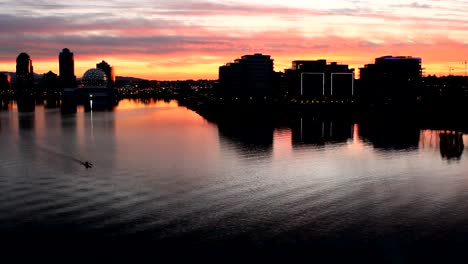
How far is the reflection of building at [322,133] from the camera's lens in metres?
122

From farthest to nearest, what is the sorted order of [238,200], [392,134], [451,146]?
1. [392,134]
2. [451,146]
3. [238,200]

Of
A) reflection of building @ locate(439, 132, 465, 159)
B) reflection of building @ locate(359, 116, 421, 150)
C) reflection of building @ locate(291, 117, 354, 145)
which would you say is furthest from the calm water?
reflection of building @ locate(291, 117, 354, 145)

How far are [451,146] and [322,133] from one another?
4085 cm

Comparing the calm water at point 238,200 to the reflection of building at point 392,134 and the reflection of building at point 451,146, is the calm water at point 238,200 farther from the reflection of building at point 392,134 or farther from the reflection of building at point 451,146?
the reflection of building at point 392,134

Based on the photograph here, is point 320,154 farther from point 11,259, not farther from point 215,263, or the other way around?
point 11,259

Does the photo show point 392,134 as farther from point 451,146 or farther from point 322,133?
point 451,146

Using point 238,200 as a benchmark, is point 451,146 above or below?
above

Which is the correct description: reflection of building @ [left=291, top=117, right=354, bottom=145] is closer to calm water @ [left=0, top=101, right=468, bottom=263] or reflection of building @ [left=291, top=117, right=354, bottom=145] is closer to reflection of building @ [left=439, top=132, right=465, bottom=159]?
calm water @ [left=0, top=101, right=468, bottom=263]

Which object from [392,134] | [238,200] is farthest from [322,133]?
[238,200]

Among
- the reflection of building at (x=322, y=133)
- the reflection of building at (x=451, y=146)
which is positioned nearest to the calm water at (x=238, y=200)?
the reflection of building at (x=451, y=146)

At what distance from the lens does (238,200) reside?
192 feet

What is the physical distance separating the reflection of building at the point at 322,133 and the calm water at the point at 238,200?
9.64 metres

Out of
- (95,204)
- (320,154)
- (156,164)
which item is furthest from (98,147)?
(95,204)

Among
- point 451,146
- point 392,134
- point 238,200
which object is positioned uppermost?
point 392,134
